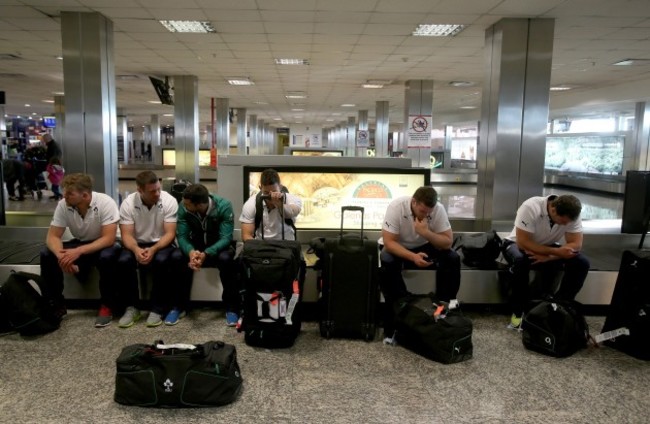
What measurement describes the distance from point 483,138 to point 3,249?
7057 millimetres

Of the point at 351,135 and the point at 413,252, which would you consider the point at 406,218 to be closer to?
the point at 413,252

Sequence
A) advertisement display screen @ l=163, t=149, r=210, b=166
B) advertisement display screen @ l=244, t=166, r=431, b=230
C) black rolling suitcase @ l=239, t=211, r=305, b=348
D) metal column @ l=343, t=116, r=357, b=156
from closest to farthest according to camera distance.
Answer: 1. black rolling suitcase @ l=239, t=211, r=305, b=348
2. advertisement display screen @ l=244, t=166, r=431, b=230
3. advertisement display screen @ l=163, t=149, r=210, b=166
4. metal column @ l=343, t=116, r=357, b=156

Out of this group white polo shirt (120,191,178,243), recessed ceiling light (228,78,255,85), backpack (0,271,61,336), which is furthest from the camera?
recessed ceiling light (228,78,255,85)

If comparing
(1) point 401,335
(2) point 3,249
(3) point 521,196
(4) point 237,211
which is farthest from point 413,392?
(2) point 3,249

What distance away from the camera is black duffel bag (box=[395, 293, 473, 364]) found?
4.06 metres

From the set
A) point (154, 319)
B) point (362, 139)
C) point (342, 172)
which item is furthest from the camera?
point (362, 139)

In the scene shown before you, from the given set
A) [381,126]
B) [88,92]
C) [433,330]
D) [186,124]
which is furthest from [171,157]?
[433,330]

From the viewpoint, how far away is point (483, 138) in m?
7.82

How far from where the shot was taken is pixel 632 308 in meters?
4.25

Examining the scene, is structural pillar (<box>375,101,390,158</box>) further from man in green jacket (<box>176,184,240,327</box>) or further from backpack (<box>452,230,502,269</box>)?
man in green jacket (<box>176,184,240,327</box>)

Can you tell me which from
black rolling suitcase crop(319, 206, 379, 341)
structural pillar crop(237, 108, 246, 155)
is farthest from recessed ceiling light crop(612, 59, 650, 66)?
structural pillar crop(237, 108, 246, 155)

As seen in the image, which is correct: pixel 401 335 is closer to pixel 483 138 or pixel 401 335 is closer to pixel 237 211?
pixel 237 211

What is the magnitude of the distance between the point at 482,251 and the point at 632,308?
1.60 metres

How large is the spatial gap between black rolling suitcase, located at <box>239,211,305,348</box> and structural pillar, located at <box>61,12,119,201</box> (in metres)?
4.62
